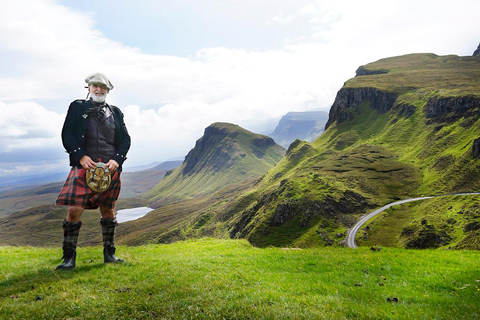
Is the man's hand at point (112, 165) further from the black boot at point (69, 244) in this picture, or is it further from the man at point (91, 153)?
the black boot at point (69, 244)

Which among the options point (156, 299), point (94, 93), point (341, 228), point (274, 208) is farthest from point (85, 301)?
point (274, 208)

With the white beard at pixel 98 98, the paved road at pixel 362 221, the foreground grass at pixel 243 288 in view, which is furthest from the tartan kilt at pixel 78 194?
the paved road at pixel 362 221

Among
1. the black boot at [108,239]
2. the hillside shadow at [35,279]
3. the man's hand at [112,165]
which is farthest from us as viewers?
the black boot at [108,239]

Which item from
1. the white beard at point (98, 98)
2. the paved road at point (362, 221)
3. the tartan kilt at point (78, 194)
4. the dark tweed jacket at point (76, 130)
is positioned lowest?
the paved road at point (362, 221)

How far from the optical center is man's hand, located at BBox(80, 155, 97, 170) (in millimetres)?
10708

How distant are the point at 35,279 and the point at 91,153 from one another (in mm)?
4879

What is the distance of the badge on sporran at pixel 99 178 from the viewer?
35.0 ft

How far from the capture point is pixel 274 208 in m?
198

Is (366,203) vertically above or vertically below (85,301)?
below

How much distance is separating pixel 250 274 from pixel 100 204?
6986mm

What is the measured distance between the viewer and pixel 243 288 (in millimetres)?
9305

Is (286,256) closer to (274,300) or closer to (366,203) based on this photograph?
(274,300)

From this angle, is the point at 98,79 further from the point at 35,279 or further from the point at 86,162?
the point at 35,279

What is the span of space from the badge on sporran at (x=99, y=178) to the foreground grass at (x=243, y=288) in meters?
3.21
